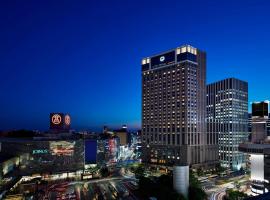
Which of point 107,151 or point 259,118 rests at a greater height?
point 259,118

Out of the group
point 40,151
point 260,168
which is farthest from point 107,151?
point 260,168

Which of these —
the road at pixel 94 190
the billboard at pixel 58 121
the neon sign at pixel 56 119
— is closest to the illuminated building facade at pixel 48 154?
the billboard at pixel 58 121

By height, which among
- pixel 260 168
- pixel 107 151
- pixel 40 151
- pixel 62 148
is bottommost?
pixel 107 151

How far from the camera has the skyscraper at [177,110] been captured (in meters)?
121

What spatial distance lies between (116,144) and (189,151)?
76.4 metres

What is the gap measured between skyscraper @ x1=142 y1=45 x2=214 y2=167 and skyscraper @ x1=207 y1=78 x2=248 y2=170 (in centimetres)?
1368

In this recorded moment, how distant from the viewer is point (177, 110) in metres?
125

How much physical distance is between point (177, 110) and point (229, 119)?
125 ft

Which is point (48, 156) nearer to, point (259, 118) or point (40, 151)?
point (40, 151)

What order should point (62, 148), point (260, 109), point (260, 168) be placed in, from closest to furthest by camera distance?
1. point (260, 168)
2. point (62, 148)
3. point (260, 109)

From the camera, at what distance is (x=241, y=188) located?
8700cm

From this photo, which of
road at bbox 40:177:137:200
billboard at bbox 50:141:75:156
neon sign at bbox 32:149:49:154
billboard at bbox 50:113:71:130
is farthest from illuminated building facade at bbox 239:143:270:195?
billboard at bbox 50:113:71:130

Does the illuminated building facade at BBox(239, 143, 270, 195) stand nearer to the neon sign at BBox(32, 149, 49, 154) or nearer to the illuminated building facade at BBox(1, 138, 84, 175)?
the illuminated building facade at BBox(1, 138, 84, 175)

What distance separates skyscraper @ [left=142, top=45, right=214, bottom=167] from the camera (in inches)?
4751
